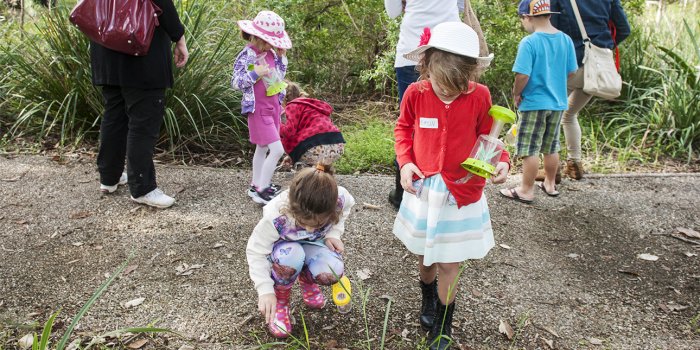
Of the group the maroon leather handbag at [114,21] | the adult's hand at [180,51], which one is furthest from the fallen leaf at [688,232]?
the maroon leather handbag at [114,21]

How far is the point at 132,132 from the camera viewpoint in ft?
12.8

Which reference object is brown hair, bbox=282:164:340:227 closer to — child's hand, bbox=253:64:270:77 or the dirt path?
the dirt path

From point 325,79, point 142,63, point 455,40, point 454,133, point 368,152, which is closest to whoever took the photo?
point 455,40

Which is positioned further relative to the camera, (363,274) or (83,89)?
(83,89)

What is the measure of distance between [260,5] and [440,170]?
4.78m

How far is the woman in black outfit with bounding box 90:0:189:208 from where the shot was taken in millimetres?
3732

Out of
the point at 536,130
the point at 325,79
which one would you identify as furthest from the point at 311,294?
the point at 325,79

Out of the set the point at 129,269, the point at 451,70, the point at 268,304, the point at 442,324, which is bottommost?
the point at 129,269

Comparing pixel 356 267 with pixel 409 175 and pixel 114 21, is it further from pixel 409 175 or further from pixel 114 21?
pixel 114 21

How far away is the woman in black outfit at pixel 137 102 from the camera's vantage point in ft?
12.2

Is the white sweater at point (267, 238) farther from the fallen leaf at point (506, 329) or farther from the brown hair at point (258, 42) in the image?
the brown hair at point (258, 42)

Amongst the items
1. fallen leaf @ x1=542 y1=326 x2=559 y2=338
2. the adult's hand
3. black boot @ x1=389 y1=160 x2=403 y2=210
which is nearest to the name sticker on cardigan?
fallen leaf @ x1=542 y1=326 x2=559 y2=338

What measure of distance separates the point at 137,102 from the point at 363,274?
187 cm

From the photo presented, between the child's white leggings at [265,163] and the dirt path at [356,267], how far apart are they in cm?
21
